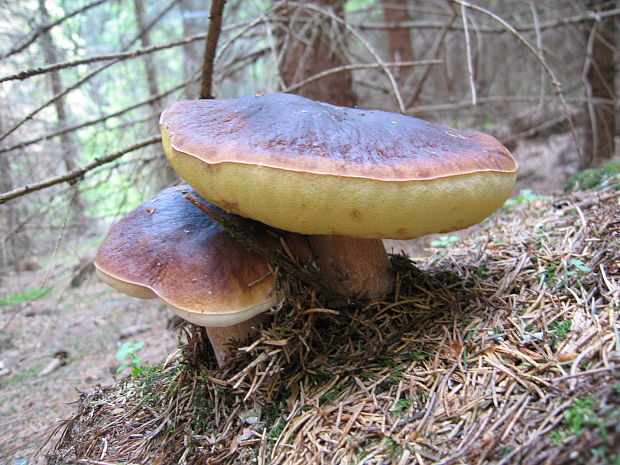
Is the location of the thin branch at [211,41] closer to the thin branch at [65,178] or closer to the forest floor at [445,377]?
the thin branch at [65,178]

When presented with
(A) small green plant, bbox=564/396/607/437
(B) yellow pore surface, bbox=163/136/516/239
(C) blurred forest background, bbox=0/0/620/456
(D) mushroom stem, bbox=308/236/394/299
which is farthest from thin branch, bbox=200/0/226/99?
(A) small green plant, bbox=564/396/607/437

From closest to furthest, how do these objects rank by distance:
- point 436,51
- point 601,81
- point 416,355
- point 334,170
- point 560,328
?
point 334,170, point 560,328, point 416,355, point 436,51, point 601,81

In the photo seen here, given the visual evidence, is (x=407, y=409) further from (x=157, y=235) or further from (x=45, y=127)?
(x=45, y=127)

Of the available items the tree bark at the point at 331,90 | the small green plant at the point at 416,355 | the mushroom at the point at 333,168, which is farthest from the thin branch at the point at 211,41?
the small green plant at the point at 416,355

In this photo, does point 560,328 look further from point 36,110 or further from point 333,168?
point 36,110

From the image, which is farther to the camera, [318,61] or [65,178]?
[318,61]

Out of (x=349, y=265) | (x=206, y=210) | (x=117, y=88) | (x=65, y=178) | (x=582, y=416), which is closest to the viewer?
(x=582, y=416)

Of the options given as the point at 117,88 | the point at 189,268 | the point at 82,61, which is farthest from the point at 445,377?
the point at 117,88
